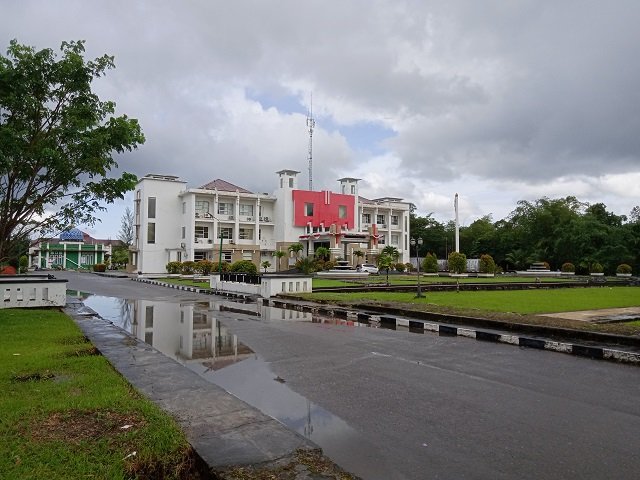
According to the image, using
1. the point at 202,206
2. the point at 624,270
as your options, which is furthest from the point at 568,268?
the point at 202,206

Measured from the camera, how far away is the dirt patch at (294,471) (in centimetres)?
355

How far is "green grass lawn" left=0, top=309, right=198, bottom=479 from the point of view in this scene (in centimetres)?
373

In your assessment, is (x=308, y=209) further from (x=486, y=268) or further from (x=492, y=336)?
(x=492, y=336)

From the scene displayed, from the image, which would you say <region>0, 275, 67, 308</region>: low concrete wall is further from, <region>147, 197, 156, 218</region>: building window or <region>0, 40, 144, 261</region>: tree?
<region>147, 197, 156, 218</region>: building window

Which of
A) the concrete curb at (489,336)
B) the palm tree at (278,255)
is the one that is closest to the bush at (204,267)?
the palm tree at (278,255)

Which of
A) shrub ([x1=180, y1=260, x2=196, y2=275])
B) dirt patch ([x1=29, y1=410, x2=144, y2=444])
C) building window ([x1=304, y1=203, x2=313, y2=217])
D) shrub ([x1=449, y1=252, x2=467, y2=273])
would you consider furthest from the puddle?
building window ([x1=304, y1=203, x2=313, y2=217])

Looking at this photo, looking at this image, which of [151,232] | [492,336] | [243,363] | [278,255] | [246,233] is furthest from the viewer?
[246,233]

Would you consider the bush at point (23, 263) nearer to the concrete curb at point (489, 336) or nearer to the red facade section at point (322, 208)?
the red facade section at point (322, 208)

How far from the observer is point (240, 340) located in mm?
10844

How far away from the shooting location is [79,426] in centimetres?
457

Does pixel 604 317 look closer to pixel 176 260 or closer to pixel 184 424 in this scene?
pixel 184 424

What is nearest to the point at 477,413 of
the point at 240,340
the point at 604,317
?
the point at 240,340

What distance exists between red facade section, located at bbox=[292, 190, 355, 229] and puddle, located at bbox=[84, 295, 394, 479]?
43424 millimetres

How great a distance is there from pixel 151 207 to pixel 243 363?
52.9m
